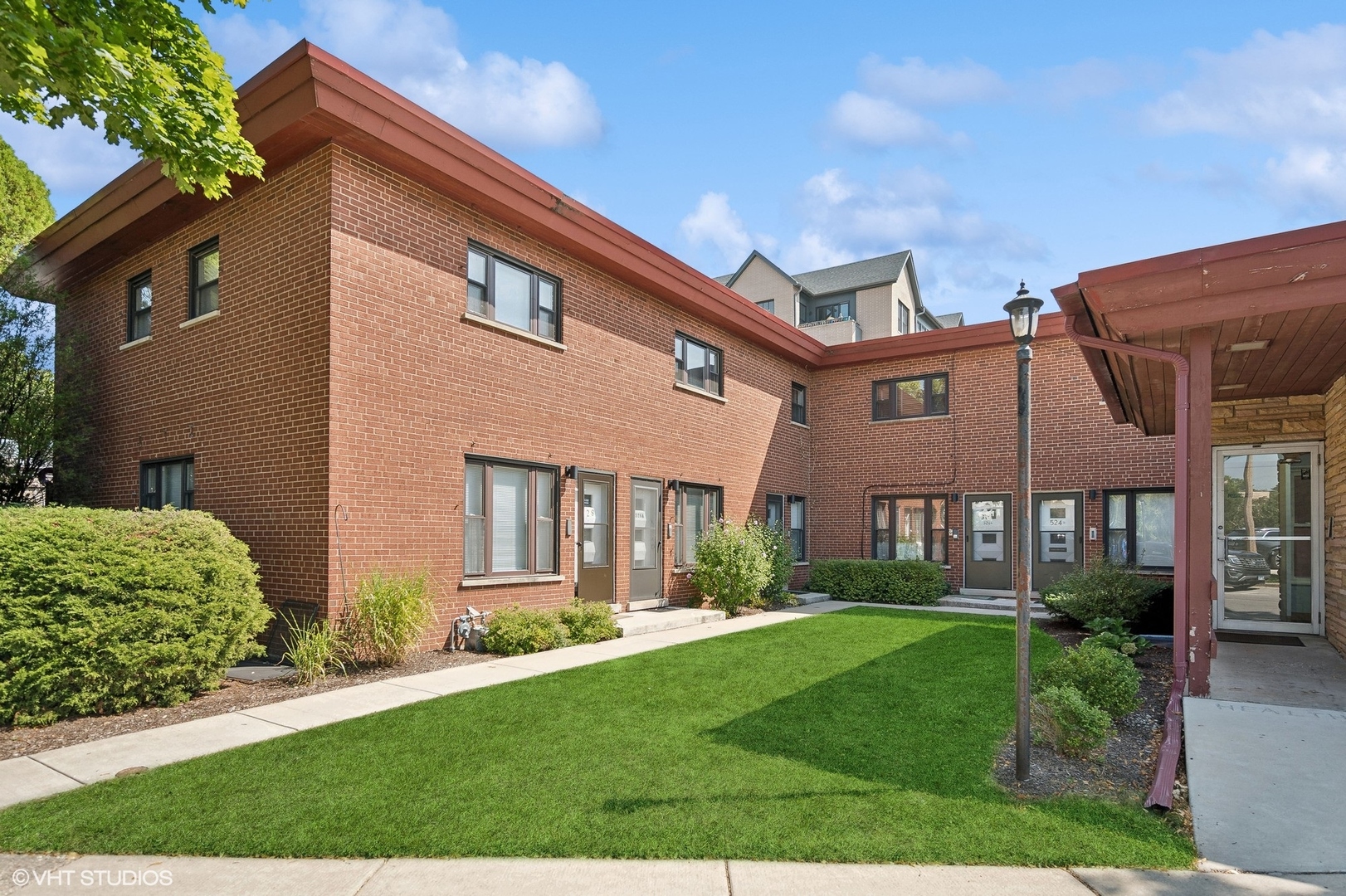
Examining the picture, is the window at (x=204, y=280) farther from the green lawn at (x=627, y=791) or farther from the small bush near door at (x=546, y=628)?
the green lawn at (x=627, y=791)

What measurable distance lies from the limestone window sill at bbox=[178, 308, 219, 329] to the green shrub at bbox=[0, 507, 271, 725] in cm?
356

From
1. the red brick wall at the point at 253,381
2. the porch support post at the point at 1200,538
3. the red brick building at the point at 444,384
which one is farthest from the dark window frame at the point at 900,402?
the red brick wall at the point at 253,381

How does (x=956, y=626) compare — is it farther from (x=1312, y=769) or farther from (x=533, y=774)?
(x=533, y=774)

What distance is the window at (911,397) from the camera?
16828 millimetres

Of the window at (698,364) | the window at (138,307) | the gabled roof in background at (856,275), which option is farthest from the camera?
the gabled roof in background at (856,275)

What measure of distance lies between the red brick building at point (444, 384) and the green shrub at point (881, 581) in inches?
61.5

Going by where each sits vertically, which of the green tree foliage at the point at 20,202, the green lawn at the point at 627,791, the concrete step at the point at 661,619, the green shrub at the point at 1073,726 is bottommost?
the concrete step at the point at 661,619

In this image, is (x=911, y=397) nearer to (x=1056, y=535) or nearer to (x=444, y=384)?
(x=1056, y=535)

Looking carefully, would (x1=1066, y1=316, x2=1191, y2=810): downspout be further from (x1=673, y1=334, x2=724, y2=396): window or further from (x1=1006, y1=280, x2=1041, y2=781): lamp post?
(x1=673, y1=334, x2=724, y2=396): window

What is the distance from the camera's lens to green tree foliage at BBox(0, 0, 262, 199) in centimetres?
515

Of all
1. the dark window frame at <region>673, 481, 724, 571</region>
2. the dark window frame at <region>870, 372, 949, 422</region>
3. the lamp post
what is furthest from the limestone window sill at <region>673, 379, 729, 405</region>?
→ the lamp post

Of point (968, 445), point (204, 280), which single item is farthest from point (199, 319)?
point (968, 445)

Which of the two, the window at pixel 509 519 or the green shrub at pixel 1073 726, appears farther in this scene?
the window at pixel 509 519

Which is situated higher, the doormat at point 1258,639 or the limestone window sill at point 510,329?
the limestone window sill at point 510,329
